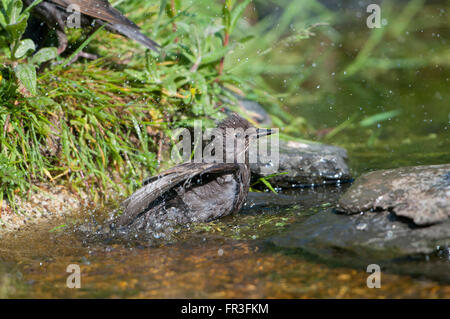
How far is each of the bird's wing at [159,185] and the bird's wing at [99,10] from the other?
1.94m

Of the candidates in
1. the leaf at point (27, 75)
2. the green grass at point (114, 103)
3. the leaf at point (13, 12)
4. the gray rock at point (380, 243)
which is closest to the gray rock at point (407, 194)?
the gray rock at point (380, 243)

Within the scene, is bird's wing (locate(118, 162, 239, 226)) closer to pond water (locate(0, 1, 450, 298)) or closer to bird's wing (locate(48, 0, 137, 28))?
pond water (locate(0, 1, 450, 298))

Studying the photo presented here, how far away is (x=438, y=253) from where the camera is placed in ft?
11.0

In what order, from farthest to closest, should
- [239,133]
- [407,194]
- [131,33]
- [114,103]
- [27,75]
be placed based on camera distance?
1. [131,33]
2. [114,103]
3. [239,133]
4. [27,75]
5. [407,194]

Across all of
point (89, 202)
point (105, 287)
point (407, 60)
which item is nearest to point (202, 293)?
point (105, 287)

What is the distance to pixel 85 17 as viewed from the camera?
566 cm

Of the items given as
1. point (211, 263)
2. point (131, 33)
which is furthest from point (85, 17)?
point (211, 263)

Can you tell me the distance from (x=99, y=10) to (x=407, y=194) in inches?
143

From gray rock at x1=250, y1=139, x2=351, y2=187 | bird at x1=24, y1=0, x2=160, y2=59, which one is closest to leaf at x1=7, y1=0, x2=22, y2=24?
bird at x1=24, y1=0, x2=160, y2=59

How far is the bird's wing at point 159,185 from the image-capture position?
14.1 ft

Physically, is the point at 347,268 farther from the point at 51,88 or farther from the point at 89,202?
the point at 51,88

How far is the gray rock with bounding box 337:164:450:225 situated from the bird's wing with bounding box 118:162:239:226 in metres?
1.16

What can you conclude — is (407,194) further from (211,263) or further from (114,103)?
(114,103)

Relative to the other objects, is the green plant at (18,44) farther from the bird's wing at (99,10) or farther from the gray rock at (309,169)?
the gray rock at (309,169)
